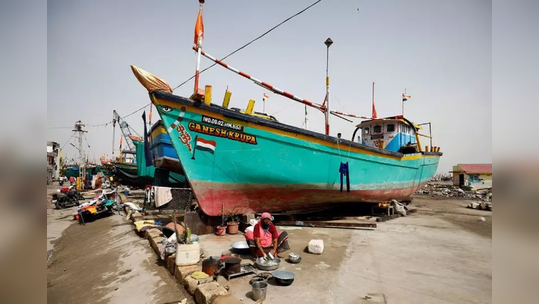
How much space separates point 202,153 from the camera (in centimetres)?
674

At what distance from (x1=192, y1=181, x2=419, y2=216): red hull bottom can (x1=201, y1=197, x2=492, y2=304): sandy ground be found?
98 cm

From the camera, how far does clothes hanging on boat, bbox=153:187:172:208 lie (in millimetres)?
8690

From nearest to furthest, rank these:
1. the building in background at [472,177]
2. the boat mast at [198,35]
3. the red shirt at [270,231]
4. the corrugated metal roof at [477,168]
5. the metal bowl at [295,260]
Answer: the metal bowl at [295,260] < the red shirt at [270,231] < the boat mast at [198,35] < the building in background at [472,177] < the corrugated metal roof at [477,168]

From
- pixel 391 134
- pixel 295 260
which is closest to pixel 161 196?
pixel 295 260

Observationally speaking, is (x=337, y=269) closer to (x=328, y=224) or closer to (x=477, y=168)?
(x=328, y=224)

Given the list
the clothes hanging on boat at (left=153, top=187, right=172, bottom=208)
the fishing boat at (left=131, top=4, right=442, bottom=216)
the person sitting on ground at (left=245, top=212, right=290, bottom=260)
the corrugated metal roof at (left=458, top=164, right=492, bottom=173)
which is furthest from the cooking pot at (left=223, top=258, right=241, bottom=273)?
the corrugated metal roof at (left=458, top=164, right=492, bottom=173)

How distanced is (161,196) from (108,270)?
3.35m

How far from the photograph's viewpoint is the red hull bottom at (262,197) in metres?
6.96

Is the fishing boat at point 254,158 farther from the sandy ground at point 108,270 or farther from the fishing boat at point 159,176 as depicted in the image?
the fishing boat at point 159,176

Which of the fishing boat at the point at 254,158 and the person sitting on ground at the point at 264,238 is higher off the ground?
the fishing boat at the point at 254,158

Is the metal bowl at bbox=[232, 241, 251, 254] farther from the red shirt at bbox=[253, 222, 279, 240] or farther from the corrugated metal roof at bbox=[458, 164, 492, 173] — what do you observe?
the corrugated metal roof at bbox=[458, 164, 492, 173]

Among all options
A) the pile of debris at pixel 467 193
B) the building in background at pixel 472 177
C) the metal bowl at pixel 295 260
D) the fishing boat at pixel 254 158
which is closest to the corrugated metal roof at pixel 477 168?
the building in background at pixel 472 177
